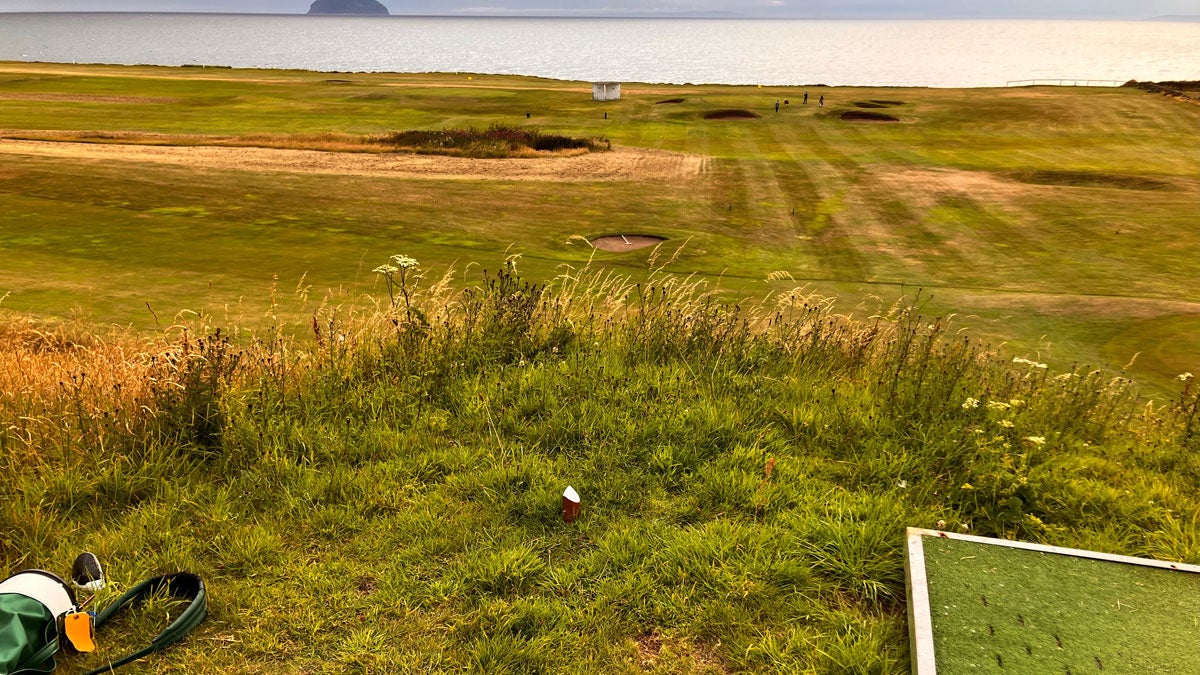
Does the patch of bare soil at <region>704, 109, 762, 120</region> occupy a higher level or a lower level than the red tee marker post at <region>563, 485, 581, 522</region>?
higher

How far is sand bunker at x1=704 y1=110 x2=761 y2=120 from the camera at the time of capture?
155 feet

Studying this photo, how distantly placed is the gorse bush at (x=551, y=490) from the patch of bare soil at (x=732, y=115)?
4360 centimetres

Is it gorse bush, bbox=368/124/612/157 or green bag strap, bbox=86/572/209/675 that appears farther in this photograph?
gorse bush, bbox=368/124/612/157

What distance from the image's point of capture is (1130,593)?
3.86 metres

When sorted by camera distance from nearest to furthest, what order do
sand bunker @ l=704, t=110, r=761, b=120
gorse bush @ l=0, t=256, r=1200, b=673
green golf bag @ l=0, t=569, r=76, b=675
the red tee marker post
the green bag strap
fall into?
green golf bag @ l=0, t=569, r=76, b=675, the green bag strap, gorse bush @ l=0, t=256, r=1200, b=673, the red tee marker post, sand bunker @ l=704, t=110, r=761, b=120

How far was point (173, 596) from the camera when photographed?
3.80 meters

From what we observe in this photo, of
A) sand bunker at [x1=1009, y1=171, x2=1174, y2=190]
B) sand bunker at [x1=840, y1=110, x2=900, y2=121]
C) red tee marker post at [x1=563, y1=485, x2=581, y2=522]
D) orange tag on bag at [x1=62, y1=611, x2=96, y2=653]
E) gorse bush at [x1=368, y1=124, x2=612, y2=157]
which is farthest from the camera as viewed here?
sand bunker at [x1=840, y1=110, x2=900, y2=121]

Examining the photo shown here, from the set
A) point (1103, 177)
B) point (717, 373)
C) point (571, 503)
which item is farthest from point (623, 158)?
point (571, 503)

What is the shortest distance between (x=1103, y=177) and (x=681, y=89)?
47181mm

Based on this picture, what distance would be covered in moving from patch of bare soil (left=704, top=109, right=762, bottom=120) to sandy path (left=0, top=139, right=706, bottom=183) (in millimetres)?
15296

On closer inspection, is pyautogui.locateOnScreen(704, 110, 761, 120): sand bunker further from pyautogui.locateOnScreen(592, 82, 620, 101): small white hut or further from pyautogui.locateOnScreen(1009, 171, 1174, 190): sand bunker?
pyautogui.locateOnScreen(1009, 171, 1174, 190): sand bunker

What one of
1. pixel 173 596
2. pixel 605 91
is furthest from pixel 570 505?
pixel 605 91

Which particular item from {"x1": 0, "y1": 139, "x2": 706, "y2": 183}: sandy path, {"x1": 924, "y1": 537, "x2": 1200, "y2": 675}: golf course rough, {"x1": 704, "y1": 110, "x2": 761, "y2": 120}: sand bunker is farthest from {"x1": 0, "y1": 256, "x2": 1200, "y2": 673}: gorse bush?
{"x1": 704, "y1": 110, "x2": 761, "y2": 120}: sand bunker

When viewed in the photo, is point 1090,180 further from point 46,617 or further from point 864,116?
point 46,617
